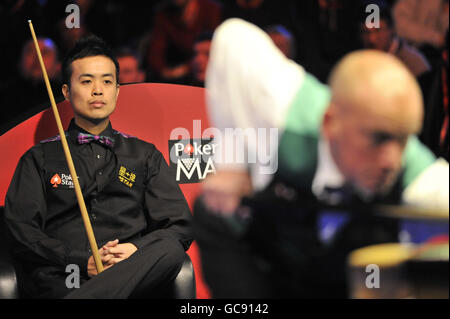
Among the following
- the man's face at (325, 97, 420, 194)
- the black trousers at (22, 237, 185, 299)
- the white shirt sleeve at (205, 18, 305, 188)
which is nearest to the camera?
the man's face at (325, 97, 420, 194)

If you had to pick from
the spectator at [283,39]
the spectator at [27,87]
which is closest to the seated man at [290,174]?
the spectator at [283,39]

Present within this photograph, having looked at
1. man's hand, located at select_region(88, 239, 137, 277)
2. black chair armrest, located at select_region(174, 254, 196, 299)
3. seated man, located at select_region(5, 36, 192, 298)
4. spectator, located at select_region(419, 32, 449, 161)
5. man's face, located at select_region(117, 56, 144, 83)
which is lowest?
black chair armrest, located at select_region(174, 254, 196, 299)

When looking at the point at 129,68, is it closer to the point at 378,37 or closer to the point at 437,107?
the point at 378,37

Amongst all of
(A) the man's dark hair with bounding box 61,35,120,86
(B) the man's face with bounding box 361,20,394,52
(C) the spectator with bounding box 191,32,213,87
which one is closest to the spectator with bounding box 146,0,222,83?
(C) the spectator with bounding box 191,32,213,87

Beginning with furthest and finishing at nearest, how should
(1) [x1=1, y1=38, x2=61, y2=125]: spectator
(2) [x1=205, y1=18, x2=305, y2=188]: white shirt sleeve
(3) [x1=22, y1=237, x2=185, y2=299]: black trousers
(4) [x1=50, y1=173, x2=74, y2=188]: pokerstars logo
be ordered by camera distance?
1. (1) [x1=1, y1=38, x2=61, y2=125]: spectator
2. (4) [x1=50, y1=173, x2=74, y2=188]: pokerstars logo
3. (3) [x1=22, y1=237, x2=185, y2=299]: black trousers
4. (2) [x1=205, y1=18, x2=305, y2=188]: white shirt sleeve

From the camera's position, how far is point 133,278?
5.32 feet

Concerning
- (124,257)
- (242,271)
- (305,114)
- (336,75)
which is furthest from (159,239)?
(336,75)

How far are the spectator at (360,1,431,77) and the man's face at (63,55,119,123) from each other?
75cm

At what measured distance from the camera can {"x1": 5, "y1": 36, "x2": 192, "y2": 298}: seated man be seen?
1.73 m

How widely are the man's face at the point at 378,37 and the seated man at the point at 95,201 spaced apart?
72 centimetres

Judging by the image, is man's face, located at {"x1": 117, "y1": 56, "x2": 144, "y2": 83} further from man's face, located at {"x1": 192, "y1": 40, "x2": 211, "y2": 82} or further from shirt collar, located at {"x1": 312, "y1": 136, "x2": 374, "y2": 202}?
shirt collar, located at {"x1": 312, "y1": 136, "x2": 374, "y2": 202}

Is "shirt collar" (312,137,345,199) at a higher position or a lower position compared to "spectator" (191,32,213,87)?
lower

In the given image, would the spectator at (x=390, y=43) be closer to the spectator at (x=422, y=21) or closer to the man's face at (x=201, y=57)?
the spectator at (x=422, y=21)

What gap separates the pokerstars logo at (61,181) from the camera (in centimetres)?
182
